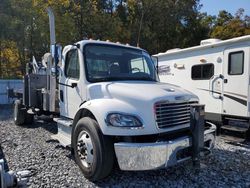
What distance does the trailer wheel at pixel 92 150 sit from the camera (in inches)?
166

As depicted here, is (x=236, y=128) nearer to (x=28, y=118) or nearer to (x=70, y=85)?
(x=70, y=85)

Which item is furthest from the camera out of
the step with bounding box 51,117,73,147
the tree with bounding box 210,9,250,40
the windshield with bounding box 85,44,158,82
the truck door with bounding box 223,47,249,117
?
the tree with bounding box 210,9,250,40

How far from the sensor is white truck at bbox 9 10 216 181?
13.4 feet

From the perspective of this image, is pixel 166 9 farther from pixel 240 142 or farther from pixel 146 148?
pixel 146 148

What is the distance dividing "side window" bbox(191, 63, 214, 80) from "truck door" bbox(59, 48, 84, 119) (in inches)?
181

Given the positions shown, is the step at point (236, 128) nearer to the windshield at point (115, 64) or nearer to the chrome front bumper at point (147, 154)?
the windshield at point (115, 64)

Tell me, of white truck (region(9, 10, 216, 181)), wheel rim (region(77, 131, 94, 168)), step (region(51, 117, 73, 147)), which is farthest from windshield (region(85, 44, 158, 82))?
step (region(51, 117, 73, 147))

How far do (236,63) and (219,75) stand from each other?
2.14 ft

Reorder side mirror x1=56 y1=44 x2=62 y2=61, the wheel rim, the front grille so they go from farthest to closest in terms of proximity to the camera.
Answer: side mirror x1=56 y1=44 x2=62 y2=61 < the wheel rim < the front grille

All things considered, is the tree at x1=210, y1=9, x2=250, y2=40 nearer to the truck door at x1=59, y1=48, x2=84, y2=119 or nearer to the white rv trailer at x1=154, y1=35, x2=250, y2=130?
the white rv trailer at x1=154, y1=35, x2=250, y2=130

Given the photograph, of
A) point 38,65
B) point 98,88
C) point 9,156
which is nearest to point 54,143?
point 9,156

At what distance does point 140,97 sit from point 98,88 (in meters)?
0.90

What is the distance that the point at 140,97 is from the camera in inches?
167

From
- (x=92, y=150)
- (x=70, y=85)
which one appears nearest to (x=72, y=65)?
(x=70, y=85)
